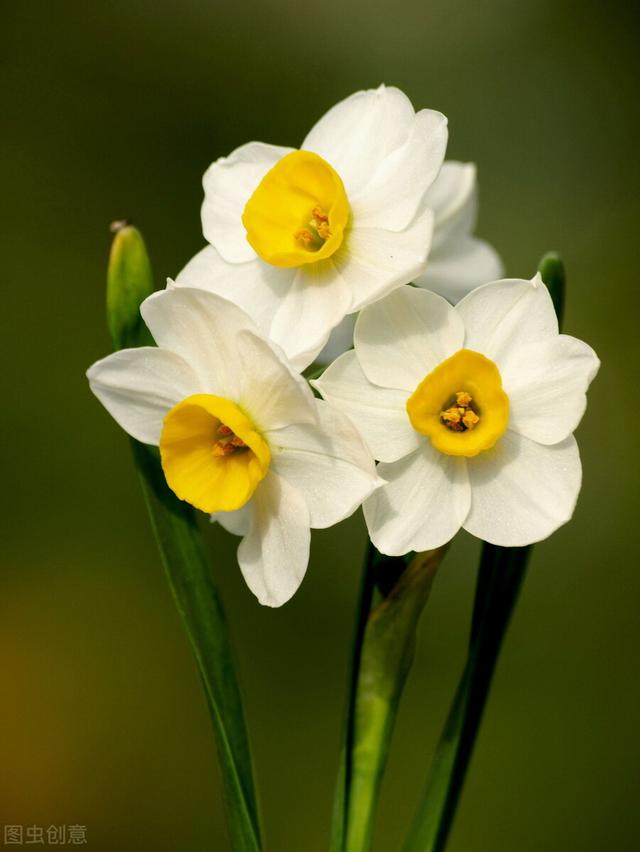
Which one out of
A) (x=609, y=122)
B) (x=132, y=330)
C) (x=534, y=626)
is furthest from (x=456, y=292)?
(x=609, y=122)

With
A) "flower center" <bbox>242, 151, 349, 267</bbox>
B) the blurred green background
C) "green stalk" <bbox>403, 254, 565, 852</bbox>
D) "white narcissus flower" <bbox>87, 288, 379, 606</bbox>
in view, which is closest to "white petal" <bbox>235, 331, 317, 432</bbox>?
"white narcissus flower" <bbox>87, 288, 379, 606</bbox>

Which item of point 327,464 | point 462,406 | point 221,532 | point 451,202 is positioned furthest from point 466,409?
point 221,532

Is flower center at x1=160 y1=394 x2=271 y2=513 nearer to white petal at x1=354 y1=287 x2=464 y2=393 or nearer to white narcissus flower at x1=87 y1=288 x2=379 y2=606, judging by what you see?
white narcissus flower at x1=87 y1=288 x2=379 y2=606

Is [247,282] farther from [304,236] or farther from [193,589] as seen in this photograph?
[193,589]

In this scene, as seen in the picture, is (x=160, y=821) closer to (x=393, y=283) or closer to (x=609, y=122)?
(x=393, y=283)

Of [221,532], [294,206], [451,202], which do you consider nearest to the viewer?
[294,206]

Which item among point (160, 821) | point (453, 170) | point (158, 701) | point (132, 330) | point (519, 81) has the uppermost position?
point (519, 81)

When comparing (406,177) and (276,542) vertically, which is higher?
(406,177)

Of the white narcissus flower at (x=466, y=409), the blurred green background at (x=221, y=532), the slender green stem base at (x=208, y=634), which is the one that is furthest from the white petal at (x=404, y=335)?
the blurred green background at (x=221, y=532)
